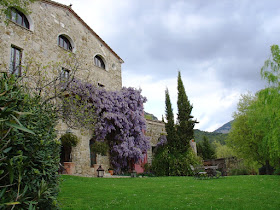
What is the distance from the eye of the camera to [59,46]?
1287 centimetres

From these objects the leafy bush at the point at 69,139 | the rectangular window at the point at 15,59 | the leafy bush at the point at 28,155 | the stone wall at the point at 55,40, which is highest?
the stone wall at the point at 55,40

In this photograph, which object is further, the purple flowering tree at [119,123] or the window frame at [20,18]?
the purple flowering tree at [119,123]

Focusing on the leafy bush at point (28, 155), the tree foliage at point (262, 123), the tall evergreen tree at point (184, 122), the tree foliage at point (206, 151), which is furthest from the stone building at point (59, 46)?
the tree foliage at point (206, 151)

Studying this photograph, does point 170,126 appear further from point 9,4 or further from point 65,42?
point 9,4

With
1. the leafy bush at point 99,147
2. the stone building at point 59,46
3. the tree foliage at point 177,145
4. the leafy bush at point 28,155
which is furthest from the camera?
the tree foliage at point 177,145

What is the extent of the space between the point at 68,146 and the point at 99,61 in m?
7.24

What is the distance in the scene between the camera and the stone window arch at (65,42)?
1333 centimetres

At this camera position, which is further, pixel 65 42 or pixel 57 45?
pixel 65 42

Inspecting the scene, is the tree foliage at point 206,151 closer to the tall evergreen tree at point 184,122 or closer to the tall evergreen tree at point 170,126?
the tall evergreen tree at point 184,122

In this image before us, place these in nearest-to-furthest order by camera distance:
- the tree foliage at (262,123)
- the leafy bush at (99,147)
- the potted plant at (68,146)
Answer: the tree foliage at (262,123) < the potted plant at (68,146) < the leafy bush at (99,147)

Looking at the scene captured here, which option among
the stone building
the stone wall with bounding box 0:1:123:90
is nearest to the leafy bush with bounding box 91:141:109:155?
the stone building

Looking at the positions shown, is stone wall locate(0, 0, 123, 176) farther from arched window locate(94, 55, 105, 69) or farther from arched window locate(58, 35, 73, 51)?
arched window locate(94, 55, 105, 69)

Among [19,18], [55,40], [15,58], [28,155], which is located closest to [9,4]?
[15,58]

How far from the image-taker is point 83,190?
646 centimetres
